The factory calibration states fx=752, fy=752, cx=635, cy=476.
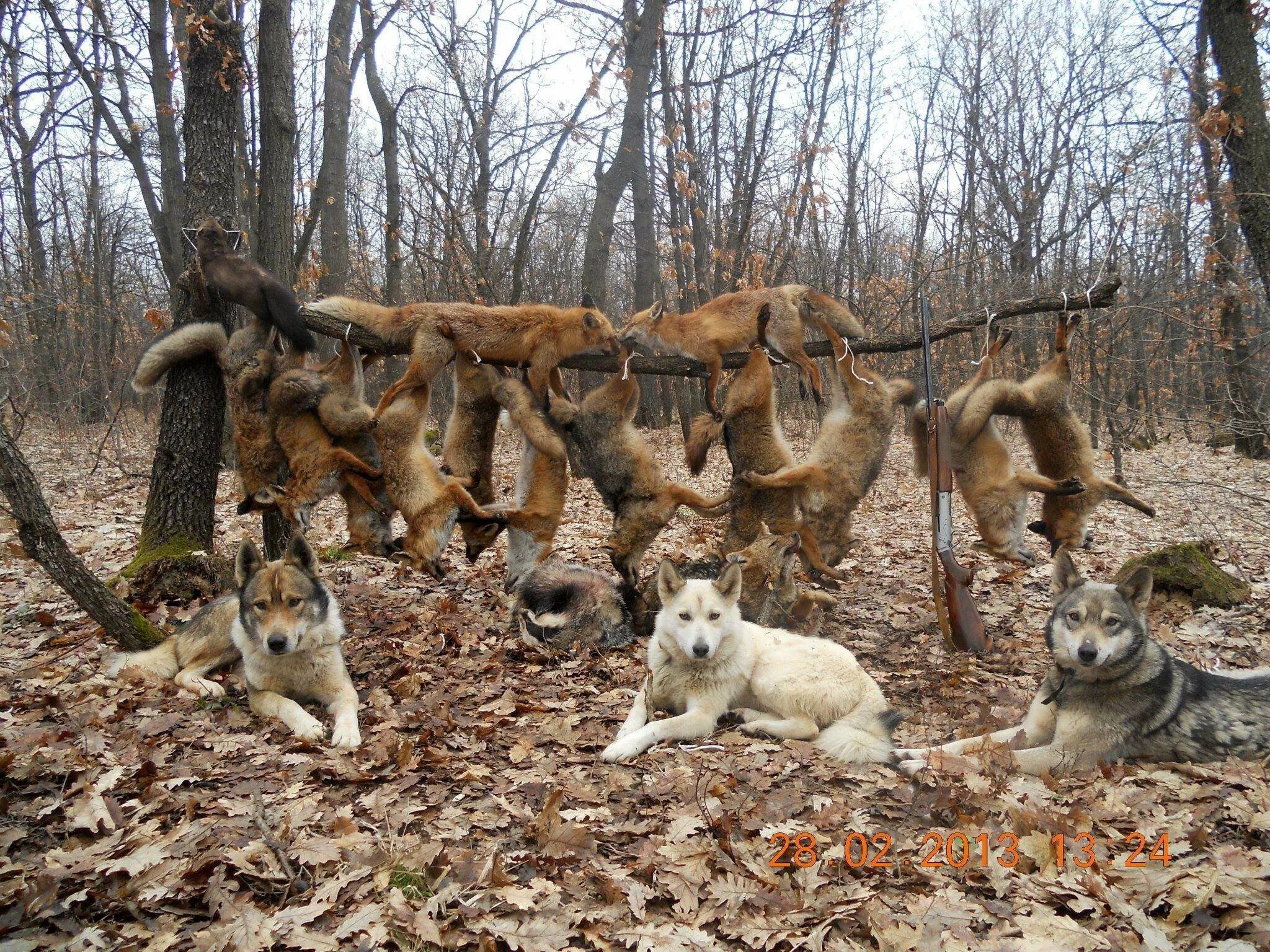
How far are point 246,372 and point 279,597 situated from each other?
102 inches

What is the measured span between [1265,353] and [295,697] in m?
14.8

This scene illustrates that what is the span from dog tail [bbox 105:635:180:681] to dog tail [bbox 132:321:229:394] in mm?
2551

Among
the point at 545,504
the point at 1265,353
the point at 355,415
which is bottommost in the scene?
the point at 545,504

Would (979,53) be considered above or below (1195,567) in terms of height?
above

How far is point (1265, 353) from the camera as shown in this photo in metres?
12.2

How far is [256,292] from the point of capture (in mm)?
6891

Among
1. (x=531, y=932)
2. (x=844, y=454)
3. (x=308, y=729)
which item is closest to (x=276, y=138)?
(x=308, y=729)

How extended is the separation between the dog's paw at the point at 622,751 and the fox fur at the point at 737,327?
3820mm

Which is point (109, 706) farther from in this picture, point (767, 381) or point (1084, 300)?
point (1084, 300)

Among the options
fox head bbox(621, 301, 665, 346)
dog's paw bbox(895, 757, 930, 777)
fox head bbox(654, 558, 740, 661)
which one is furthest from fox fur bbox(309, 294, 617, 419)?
dog's paw bbox(895, 757, 930, 777)

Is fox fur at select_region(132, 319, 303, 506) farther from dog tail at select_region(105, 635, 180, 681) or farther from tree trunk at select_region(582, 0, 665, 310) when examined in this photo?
tree trunk at select_region(582, 0, 665, 310)

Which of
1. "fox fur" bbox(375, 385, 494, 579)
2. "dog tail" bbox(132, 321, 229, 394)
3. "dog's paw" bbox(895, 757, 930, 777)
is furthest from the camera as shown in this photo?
"dog tail" bbox(132, 321, 229, 394)

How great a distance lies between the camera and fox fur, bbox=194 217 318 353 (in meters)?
6.87

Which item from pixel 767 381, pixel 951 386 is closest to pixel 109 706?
pixel 767 381
